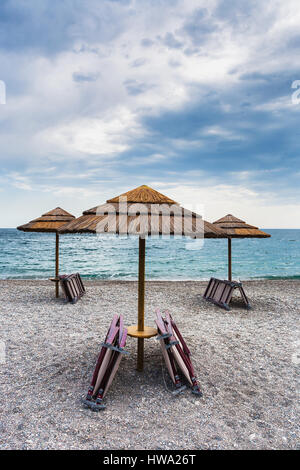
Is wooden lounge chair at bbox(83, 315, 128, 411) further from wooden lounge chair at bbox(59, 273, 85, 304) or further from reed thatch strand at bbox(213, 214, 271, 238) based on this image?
reed thatch strand at bbox(213, 214, 271, 238)

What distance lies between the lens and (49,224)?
867 cm

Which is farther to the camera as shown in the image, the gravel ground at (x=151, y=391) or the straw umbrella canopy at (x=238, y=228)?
the straw umbrella canopy at (x=238, y=228)

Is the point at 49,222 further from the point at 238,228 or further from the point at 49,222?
the point at 238,228

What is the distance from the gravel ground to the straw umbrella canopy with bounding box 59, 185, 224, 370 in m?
0.86

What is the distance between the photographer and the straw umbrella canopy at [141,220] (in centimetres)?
349

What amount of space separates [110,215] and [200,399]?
7.80 feet

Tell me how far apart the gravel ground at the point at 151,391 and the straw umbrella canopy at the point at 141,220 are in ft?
2.81

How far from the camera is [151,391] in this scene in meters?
3.86

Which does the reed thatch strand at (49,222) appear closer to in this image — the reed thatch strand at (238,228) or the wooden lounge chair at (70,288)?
the wooden lounge chair at (70,288)

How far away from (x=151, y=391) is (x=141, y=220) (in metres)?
2.07

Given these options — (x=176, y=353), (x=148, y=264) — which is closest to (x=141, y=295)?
(x=176, y=353)

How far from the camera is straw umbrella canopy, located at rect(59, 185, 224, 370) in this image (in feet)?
11.5

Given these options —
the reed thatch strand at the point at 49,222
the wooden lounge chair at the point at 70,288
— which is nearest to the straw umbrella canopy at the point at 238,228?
the reed thatch strand at the point at 49,222
